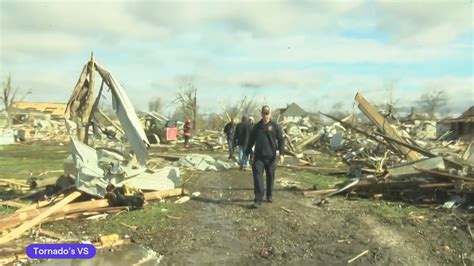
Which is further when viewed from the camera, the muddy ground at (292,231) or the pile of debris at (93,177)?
the pile of debris at (93,177)

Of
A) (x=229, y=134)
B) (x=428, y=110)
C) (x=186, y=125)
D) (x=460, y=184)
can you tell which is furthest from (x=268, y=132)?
(x=428, y=110)

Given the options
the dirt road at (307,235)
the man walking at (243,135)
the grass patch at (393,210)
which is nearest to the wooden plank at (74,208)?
the dirt road at (307,235)

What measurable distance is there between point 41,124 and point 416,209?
4583cm

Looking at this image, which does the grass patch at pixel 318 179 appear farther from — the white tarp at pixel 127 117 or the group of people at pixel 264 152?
the white tarp at pixel 127 117

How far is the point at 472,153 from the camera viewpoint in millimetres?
12242

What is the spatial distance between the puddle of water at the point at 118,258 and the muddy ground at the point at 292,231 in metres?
0.05

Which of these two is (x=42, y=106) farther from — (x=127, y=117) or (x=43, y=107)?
(x=127, y=117)

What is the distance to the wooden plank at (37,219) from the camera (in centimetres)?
703

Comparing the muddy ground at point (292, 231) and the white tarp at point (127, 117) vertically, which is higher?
the white tarp at point (127, 117)

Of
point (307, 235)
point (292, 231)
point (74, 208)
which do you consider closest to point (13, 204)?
point (74, 208)

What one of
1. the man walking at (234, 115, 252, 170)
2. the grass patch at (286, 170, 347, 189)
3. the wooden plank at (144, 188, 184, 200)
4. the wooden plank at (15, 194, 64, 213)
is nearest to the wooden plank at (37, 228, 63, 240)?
the wooden plank at (15, 194, 64, 213)

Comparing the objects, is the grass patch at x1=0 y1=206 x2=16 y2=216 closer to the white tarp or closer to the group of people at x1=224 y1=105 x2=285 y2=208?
the white tarp

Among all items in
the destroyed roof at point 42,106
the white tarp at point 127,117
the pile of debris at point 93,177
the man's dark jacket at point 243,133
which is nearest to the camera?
the pile of debris at point 93,177

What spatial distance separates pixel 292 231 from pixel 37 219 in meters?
3.98
